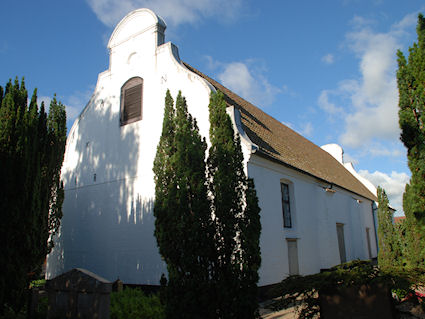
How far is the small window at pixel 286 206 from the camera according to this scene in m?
13.6

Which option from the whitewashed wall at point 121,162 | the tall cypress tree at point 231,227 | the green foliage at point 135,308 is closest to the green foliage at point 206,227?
the tall cypress tree at point 231,227

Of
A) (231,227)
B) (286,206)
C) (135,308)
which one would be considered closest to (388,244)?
(286,206)

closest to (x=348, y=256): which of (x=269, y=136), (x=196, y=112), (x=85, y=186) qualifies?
(x=269, y=136)

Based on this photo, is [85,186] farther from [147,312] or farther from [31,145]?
[147,312]

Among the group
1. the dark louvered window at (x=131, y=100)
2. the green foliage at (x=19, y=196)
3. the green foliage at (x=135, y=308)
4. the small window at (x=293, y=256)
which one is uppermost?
the dark louvered window at (x=131, y=100)

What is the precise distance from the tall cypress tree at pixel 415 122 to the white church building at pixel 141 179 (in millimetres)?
Result: 4533

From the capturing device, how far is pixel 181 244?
6.41 meters

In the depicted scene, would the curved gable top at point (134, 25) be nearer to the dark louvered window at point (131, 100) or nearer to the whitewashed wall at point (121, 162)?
the whitewashed wall at point (121, 162)

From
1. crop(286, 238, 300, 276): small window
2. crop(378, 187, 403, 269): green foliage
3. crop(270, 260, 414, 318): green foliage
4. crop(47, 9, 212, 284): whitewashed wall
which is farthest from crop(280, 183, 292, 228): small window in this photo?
crop(270, 260, 414, 318): green foliage

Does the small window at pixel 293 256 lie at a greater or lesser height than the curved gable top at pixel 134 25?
lesser

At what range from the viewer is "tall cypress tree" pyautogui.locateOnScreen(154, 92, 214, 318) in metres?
6.15

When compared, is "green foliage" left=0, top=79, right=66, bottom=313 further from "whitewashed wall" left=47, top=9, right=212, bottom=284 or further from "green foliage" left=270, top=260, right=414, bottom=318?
"green foliage" left=270, top=260, right=414, bottom=318

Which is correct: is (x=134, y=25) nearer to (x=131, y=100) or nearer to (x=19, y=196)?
(x=131, y=100)

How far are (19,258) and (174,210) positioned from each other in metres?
4.19
